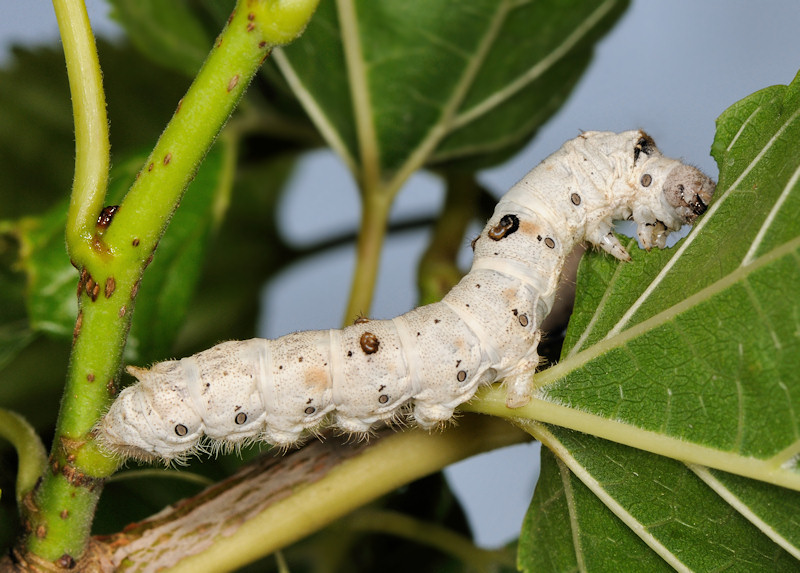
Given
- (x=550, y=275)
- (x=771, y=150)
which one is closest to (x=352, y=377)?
(x=550, y=275)

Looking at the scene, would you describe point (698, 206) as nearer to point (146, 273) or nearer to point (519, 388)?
point (519, 388)

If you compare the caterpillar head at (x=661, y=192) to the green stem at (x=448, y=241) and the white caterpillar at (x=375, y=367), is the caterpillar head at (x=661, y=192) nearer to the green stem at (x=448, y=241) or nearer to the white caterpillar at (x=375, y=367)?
the white caterpillar at (x=375, y=367)

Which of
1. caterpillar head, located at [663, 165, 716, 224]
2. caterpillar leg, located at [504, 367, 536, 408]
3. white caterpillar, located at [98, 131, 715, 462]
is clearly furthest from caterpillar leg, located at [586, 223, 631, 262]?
caterpillar leg, located at [504, 367, 536, 408]

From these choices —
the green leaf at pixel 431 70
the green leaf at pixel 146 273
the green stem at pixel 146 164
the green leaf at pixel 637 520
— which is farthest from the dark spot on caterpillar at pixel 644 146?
the green leaf at pixel 146 273

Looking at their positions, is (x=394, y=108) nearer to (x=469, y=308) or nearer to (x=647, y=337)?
(x=469, y=308)

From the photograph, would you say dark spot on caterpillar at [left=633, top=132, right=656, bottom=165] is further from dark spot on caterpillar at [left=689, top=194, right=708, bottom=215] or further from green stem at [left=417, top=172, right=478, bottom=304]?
green stem at [left=417, top=172, right=478, bottom=304]

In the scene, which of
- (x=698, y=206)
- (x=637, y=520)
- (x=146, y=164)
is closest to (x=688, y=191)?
(x=698, y=206)
